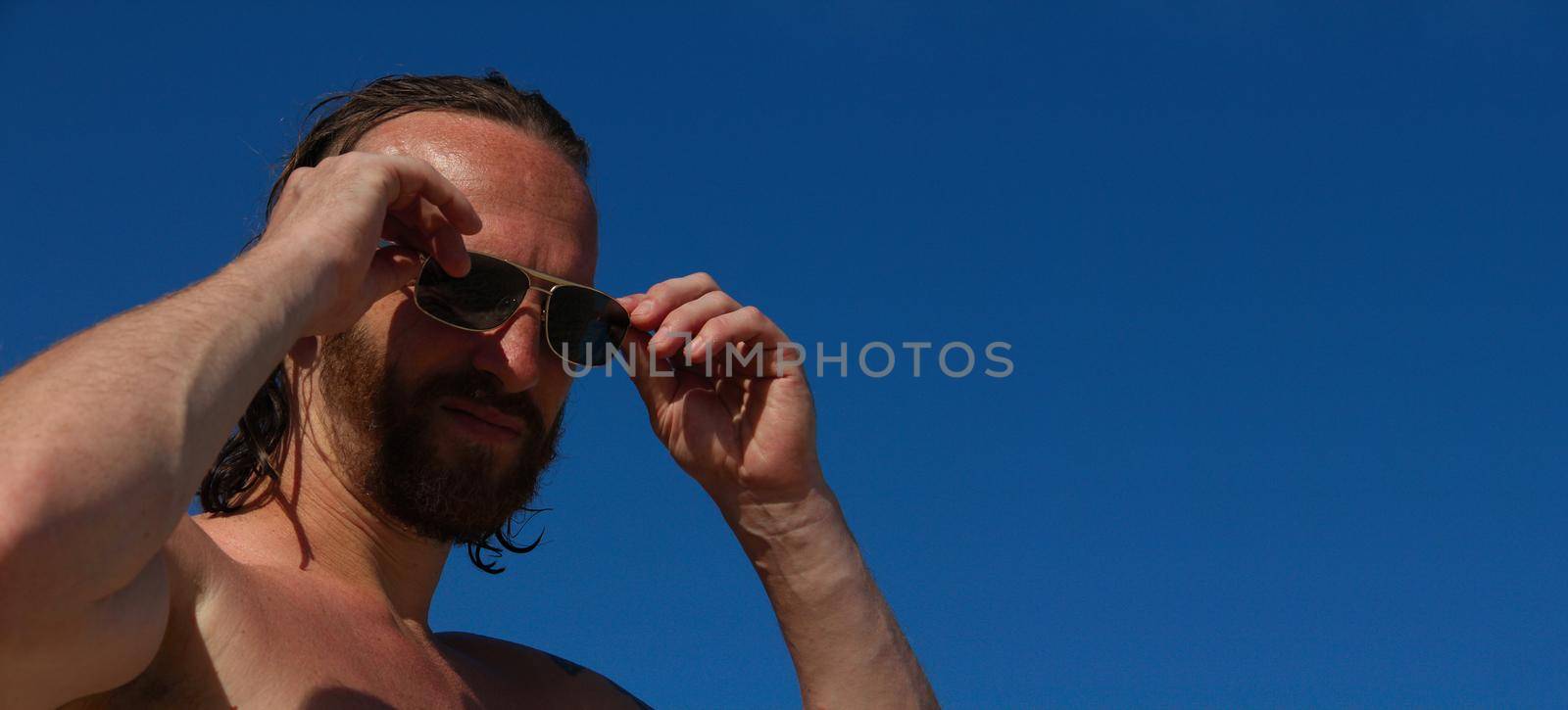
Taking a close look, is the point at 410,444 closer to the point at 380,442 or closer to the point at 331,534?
the point at 380,442

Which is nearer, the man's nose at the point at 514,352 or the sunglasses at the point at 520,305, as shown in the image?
the sunglasses at the point at 520,305

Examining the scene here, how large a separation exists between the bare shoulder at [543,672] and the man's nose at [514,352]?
72 centimetres

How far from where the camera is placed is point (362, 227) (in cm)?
231

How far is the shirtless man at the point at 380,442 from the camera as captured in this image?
183cm

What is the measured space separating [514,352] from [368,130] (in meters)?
0.94

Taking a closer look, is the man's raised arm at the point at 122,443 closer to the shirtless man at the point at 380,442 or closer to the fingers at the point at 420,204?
the shirtless man at the point at 380,442

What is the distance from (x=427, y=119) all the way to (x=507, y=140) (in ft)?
0.73

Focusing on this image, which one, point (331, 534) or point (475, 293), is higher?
point (475, 293)

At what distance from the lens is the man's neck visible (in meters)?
2.98

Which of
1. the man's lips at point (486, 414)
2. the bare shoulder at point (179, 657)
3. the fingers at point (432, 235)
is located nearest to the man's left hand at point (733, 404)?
the man's lips at point (486, 414)

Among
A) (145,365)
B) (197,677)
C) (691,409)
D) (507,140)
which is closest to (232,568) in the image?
(197,677)

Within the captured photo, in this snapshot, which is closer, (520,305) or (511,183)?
(520,305)

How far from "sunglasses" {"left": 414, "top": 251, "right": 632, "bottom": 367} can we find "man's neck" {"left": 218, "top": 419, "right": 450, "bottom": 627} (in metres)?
0.49

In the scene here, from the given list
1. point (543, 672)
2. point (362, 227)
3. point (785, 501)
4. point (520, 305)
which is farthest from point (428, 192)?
point (543, 672)
